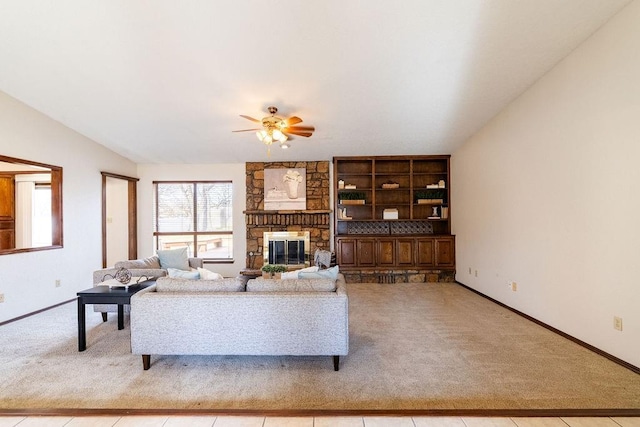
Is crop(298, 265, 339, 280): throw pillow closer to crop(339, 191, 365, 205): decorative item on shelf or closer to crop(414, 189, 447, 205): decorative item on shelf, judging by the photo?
crop(339, 191, 365, 205): decorative item on shelf

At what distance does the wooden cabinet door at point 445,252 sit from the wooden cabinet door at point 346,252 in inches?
66.9

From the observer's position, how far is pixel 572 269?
335 cm

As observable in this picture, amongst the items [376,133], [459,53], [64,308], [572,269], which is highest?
[459,53]

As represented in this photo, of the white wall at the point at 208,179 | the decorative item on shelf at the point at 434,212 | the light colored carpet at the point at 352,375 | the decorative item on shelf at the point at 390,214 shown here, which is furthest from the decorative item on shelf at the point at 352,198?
the light colored carpet at the point at 352,375

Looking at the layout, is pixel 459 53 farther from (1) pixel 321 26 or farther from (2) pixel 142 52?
(2) pixel 142 52

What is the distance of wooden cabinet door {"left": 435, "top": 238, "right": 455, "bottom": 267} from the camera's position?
20.6 feet

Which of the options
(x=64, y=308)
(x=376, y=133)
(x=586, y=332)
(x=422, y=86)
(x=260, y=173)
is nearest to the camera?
(x=586, y=332)

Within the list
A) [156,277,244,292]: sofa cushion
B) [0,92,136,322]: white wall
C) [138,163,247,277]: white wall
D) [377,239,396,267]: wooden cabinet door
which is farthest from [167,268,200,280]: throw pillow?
[377,239,396,267]: wooden cabinet door

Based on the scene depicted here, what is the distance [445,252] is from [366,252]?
1618 millimetres

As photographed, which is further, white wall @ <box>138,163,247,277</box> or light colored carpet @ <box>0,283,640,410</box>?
white wall @ <box>138,163,247,277</box>

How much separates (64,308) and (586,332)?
6.72m

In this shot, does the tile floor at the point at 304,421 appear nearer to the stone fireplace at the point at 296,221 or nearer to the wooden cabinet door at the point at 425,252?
the wooden cabinet door at the point at 425,252

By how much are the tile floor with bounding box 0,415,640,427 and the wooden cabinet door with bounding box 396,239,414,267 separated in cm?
429

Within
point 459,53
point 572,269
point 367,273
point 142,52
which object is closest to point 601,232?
point 572,269
